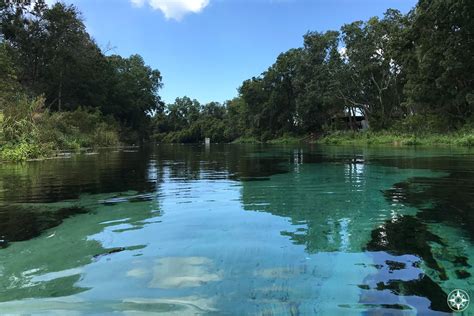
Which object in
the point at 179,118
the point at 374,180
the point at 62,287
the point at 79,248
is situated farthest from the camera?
the point at 179,118

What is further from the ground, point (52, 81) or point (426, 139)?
point (52, 81)

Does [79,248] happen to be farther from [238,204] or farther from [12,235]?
[238,204]

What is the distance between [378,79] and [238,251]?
5452 centimetres

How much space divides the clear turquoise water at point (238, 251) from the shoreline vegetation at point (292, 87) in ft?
45.9

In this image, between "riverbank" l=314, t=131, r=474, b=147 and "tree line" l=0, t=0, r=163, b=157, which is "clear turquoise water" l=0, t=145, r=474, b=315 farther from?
"riverbank" l=314, t=131, r=474, b=147

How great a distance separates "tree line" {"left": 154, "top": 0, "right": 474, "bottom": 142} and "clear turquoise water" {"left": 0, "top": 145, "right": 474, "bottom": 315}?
2774 centimetres

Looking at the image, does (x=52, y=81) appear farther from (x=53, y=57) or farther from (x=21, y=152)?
(x=21, y=152)

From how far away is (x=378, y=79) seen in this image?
55031mm

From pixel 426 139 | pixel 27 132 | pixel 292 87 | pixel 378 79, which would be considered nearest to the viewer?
pixel 27 132

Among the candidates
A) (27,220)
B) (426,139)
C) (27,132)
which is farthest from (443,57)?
(27,220)

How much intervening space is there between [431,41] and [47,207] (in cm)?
3503

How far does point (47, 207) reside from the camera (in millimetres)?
7578

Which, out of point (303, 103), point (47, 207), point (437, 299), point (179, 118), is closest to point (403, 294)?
point (437, 299)

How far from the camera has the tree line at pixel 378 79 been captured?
110ft
